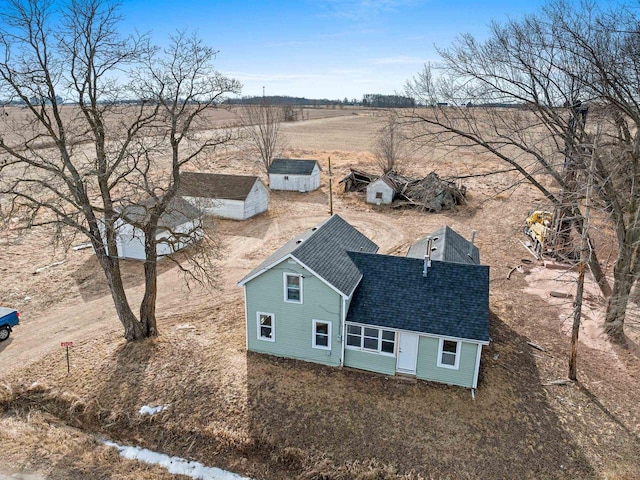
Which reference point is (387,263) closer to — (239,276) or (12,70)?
(239,276)

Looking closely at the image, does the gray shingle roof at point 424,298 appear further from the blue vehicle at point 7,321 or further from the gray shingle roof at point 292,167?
the gray shingle roof at point 292,167

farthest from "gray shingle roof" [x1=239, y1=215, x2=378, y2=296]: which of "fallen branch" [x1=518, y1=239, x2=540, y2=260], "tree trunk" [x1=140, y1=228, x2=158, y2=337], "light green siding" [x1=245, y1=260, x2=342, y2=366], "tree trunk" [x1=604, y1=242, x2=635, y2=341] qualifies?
"fallen branch" [x1=518, y1=239, x2=540, y2=260]

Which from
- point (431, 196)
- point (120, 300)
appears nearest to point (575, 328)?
point (120, 300)

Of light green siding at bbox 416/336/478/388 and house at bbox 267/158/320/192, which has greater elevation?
house at bbox 267/158/320/192

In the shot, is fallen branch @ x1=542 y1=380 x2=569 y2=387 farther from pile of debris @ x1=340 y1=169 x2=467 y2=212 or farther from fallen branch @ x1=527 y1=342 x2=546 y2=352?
pile of debris @ x1=340 y1=169 x2=467 y2=212

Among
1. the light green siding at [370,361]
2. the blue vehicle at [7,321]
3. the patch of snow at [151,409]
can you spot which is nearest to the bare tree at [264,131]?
the blue vehicle at [7,321]

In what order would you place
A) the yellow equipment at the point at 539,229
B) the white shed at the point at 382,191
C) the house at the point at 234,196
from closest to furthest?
the yellow equipment at the point at 539,229, the house at the point at 234,196, the white shed at the point at 382,191
